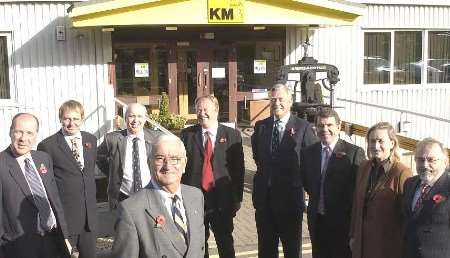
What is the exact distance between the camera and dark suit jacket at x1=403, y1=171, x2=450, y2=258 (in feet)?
10.9

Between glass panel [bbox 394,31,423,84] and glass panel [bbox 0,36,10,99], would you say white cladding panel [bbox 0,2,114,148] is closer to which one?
glass panel [bbox 0,36,10,99]

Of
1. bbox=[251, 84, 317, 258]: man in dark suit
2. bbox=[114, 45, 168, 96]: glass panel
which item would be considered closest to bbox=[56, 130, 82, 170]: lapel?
bbox=[251, 84, 317, 258]: man in dark suit

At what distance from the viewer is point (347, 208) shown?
4.29m

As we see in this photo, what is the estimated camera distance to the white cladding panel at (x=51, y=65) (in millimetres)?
10836

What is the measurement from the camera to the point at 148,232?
256 centimetres

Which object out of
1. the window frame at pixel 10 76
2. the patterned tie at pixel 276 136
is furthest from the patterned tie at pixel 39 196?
the window frame at pixel 10 76

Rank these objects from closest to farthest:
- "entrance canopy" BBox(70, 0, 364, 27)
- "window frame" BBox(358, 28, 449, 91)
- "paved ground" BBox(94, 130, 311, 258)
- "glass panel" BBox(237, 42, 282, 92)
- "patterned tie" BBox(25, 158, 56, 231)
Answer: "patterned tie" BBox(25, 158, 56, 231)
"paved ground" BBox(94, 130, 311, 258)
"entrance canopy" BBox(70, 0, 364, 27)
"glass panel" BBox(237, 42, 282, 92)
"window frame" BBox(358, 28, 449, 91)

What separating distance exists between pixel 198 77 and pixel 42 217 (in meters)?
9.01

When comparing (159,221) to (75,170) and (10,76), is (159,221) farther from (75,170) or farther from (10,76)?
A: (10,76)

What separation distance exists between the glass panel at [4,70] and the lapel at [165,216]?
31.4 ft

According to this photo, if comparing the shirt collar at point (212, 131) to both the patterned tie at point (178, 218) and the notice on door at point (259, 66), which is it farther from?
the notice on door at point (259, 66)

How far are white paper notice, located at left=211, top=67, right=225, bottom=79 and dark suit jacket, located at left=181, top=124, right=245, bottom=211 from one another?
7889 mm

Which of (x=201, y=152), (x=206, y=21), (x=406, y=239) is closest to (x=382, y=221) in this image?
(x=406, y=239)

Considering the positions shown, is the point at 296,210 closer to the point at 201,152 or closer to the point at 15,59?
the point at 201,152
